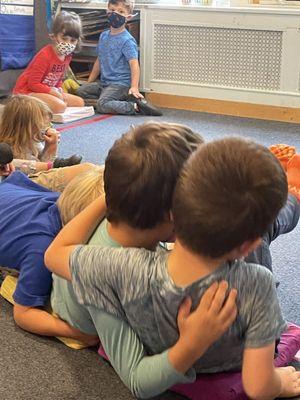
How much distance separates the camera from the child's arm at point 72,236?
1.13 meters

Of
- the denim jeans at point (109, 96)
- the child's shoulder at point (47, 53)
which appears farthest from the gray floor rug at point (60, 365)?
the child's shoulder at point (47, 53)

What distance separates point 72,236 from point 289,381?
506 millimetres

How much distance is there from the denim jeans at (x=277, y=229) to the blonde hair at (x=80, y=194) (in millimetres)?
360

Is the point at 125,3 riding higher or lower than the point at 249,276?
higher

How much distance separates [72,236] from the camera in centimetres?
117

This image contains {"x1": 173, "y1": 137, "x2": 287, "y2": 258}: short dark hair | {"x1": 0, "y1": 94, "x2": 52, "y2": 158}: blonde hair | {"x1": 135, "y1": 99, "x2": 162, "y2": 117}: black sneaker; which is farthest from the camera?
{"x1": 135, "y1": 99, "x2": 162, "y2": 117}: black sneaker

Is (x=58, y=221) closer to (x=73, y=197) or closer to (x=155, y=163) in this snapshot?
(x=73, y=197)

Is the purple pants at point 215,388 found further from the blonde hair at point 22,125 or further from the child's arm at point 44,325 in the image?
the blonde hair at point 22,125

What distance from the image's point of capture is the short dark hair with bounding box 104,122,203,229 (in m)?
1.00

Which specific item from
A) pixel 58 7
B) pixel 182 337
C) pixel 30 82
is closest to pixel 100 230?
pixel 182 337

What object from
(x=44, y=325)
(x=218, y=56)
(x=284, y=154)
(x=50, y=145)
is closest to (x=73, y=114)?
(x=218, y=56)

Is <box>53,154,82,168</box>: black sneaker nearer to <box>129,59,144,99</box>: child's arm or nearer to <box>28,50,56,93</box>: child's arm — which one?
<box>28,50,56,93</box>: child's arm

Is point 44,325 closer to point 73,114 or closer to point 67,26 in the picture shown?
point 73,114

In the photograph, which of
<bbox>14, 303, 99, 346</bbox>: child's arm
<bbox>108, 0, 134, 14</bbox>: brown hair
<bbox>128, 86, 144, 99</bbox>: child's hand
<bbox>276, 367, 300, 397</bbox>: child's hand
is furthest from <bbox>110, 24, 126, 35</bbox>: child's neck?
<bbox>276, 367, 300, 397</bbox>: child's hand
